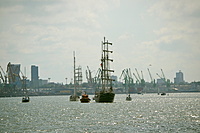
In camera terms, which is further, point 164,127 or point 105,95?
point 105,95

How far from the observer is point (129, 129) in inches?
2212

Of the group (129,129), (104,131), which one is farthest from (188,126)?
(104,131)

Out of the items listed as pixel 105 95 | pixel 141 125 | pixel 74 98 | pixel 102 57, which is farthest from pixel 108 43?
pixel 141 125

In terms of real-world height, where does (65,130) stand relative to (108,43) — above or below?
below

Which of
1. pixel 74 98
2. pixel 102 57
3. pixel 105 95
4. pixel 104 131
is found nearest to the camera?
pixel 104 131

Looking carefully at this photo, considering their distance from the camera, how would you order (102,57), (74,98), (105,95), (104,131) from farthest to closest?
(74,98) < (102,57) < (105,95) < (104,131)

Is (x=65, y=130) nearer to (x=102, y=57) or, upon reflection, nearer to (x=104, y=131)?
(x=104, y=131)

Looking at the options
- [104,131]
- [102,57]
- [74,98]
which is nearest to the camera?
[104,131]

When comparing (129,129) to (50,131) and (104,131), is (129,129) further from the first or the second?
(50,131)

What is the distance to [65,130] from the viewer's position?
185 ft

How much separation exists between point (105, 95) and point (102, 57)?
22.2 meters

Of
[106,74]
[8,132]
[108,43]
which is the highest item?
[108,43]

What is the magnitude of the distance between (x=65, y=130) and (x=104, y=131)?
605cm

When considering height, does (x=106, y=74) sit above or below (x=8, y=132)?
above
